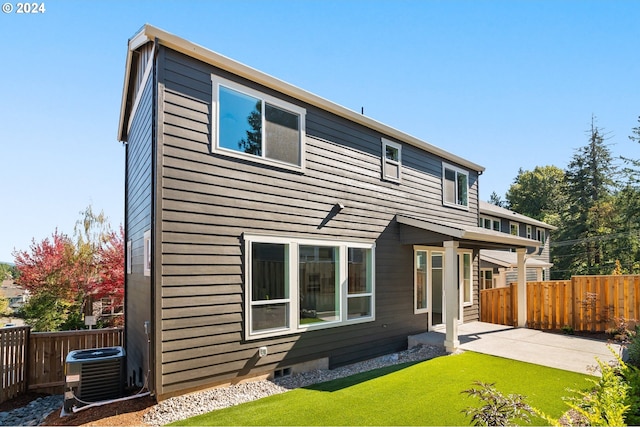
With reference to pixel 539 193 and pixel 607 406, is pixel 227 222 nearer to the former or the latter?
pixel 607 406

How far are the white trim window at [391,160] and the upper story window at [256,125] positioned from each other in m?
2.89

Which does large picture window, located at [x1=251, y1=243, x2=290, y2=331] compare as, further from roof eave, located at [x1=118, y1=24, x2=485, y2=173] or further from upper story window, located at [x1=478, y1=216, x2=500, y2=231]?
upper story window, located at [x1=478, y1=216, x2=500, y2=231]

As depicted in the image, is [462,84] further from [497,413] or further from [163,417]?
[163,417]

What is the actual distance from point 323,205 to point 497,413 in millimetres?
5231

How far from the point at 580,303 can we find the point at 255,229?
949 cm

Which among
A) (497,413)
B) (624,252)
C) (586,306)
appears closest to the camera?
(497,413)

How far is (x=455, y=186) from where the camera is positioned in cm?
1223

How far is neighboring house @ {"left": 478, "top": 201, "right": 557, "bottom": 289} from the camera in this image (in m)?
19.2

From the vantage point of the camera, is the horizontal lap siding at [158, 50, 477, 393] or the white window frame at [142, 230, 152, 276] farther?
the white window frame at [142, 230, 152, 276]

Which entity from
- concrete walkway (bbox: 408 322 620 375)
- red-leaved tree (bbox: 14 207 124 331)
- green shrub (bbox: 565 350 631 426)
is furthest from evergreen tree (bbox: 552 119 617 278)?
red-leaved tree (bbox: 14 207 124 331)

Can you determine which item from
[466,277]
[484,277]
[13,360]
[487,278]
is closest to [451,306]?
[466,277]

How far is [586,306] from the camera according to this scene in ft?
33.0

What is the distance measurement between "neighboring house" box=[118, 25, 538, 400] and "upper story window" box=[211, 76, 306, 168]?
0.08ft

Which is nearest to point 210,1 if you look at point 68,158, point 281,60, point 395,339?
point 281,60
